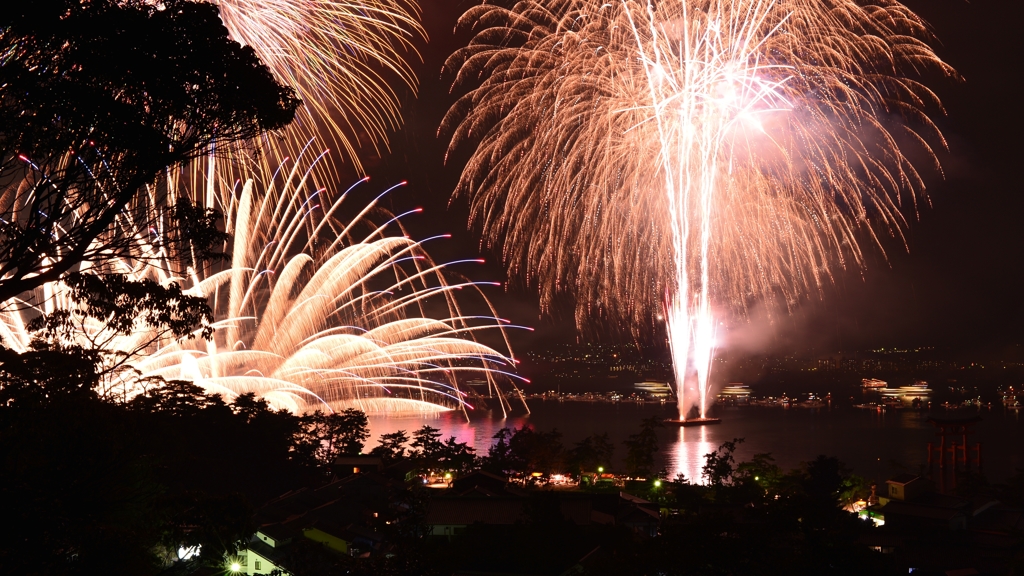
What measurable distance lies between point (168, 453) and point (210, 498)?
1115cm

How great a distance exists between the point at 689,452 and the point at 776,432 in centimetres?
1207

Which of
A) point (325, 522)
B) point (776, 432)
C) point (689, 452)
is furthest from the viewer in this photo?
point (776, 432)

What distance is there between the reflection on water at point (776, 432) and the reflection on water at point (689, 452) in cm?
5

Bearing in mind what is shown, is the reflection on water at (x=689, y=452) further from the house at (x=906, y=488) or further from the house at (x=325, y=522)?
the house at (x=325, y=522)

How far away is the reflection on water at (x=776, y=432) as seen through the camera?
40.8m

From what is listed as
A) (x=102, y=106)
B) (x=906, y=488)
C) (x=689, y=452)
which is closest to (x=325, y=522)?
(x=102, y=106)

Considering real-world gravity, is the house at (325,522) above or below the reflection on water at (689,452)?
above

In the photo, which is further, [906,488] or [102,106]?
[906,488]

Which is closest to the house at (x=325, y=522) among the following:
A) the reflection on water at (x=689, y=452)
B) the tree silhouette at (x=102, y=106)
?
the tree silhouette at (x=102, y=106)

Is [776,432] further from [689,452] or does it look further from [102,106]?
[102,106]

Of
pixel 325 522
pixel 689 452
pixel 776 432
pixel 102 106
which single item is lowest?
pixel 689 452

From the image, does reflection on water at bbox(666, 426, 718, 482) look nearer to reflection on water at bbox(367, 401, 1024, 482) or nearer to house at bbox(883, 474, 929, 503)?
reflection on water at bbox(367, 401, 1024, 482)

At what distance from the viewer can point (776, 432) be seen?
53.8 m

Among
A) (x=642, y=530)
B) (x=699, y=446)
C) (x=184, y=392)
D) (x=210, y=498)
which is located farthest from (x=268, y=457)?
(x=699, y=446)
